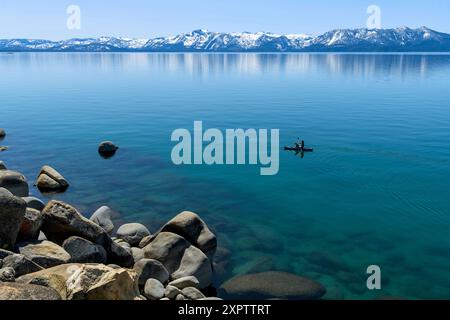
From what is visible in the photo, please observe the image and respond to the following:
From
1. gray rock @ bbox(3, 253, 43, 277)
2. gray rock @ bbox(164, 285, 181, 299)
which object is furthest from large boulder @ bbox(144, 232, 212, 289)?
gray rock @ bbox(3, 253, 43, 277)

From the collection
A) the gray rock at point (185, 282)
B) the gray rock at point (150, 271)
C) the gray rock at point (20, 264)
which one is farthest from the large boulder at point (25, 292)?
the gray rock at point (185, 282)

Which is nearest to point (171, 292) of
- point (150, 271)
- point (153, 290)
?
point (153, 290)

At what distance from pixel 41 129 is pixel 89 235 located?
170ft

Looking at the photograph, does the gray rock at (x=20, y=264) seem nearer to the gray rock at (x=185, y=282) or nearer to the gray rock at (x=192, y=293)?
the gray rock at (x=185, y=282)

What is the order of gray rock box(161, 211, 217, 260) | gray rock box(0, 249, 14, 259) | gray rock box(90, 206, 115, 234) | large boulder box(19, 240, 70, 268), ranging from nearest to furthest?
gray rock box(0, 249, 14, 259), large boulder box(19, 240, 70, 268), gray rock box(161, 211, 217, 260), gray rock box(90, 206, 115, 234)

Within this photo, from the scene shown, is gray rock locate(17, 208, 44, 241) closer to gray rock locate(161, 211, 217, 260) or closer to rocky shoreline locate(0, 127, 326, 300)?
rocky shoreline locate(0, 127, 326, 300)

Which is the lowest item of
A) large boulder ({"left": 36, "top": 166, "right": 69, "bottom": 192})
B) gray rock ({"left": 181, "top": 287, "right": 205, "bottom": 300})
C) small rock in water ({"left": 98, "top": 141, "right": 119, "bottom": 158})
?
gray rock ({"left": 181, "top": 287, "right": 205, "bottom": 300})

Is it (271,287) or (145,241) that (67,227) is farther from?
(271,287)

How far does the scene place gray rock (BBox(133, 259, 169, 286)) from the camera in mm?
23141

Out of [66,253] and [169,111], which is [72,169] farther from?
[169,111]

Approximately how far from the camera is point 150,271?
23.4 m

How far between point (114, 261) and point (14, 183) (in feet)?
53.2

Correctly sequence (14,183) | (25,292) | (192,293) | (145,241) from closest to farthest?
(25,292) < (192,293) < (145,241) < (14,183)

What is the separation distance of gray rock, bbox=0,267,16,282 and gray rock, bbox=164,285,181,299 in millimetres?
7415
